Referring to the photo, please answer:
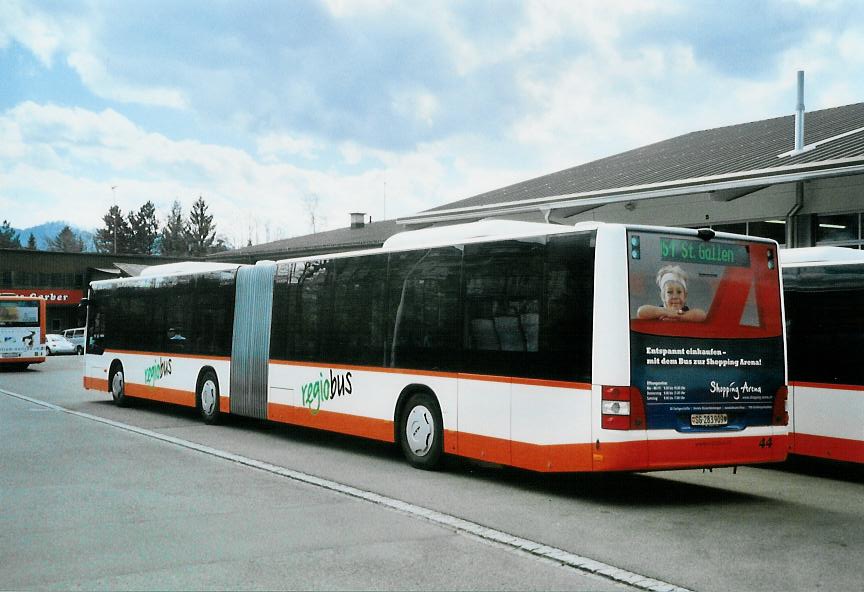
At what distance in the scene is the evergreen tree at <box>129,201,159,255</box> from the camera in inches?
4619

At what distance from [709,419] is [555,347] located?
1.68 m

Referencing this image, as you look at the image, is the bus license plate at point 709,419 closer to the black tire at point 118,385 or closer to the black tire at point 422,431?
the black tire at point 422,431

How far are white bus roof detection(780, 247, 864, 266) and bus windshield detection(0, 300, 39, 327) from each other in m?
34.6

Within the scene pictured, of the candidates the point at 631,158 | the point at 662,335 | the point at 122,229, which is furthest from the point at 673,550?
the point at 122,229

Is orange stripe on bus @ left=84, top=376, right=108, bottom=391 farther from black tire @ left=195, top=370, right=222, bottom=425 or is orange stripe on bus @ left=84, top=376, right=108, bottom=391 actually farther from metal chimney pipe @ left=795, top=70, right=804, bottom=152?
metal chimney pipe @ left=795, top=70, right=804, bottom=152

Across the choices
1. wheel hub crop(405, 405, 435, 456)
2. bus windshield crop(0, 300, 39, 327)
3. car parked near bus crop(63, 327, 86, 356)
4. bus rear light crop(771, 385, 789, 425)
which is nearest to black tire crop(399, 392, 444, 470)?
wheel hub crop(405, 405, 435, 456)

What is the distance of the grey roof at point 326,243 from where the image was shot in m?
48.6

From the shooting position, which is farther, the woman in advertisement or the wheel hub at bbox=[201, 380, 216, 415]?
the wheel hub at bbox=[201, 380, 216, 415]

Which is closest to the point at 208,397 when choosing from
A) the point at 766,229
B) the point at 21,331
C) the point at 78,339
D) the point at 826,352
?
the point at 826,352

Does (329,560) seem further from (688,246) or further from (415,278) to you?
(415,278)

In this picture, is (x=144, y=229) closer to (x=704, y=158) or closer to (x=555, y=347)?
(x=704, y=158)

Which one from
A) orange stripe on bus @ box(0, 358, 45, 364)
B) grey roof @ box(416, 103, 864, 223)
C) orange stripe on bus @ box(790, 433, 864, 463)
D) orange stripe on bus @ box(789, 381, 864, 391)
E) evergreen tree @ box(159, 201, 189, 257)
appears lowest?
orange stripe on bus @ box(790, 433, 864, 463)

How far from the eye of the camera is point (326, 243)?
51.0 meters

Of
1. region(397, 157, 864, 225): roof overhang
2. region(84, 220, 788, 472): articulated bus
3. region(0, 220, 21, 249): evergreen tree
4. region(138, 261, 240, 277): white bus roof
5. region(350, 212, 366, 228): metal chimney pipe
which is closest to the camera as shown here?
region(84, 220, 788, 472): articulated bus
